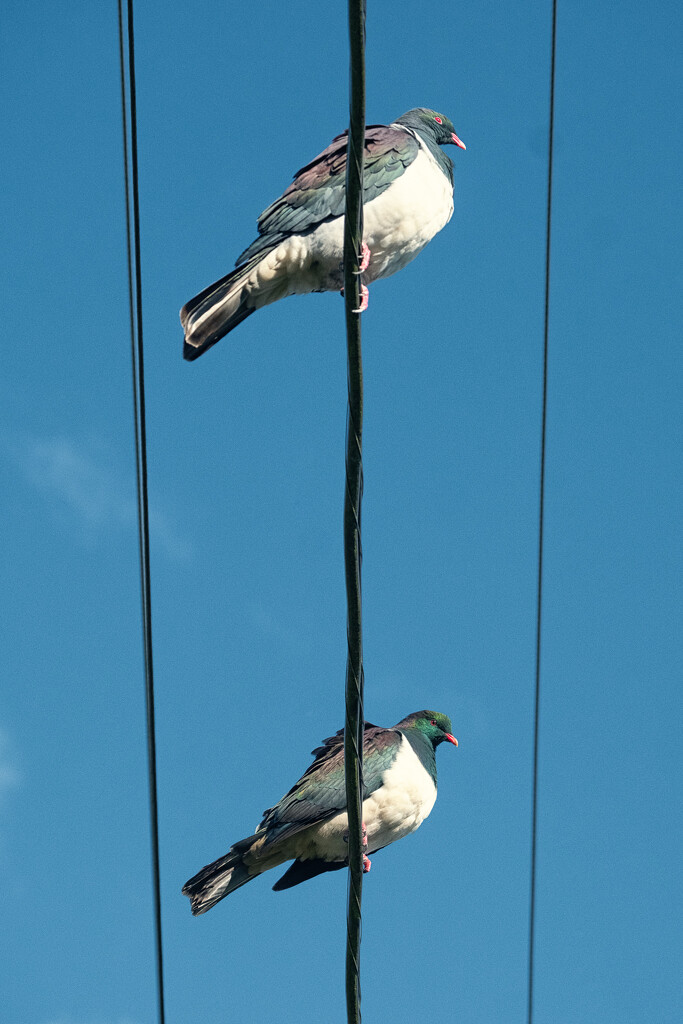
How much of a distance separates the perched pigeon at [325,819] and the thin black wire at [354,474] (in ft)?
6.25

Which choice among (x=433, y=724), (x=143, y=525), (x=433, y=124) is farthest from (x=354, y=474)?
(x=433, y=124)

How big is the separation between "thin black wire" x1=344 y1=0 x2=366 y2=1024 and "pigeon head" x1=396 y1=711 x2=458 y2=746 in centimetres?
295

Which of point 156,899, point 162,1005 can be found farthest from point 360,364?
point 162,1005

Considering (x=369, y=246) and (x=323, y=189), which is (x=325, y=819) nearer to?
(x=369, y=246)

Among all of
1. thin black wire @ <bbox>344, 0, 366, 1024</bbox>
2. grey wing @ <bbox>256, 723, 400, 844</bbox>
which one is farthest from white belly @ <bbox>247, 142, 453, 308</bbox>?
grey wing @ <bbox>256, 723, 400, 844</bbox>

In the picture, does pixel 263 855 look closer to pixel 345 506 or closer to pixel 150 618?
pixel 150 618

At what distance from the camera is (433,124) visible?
6.60m

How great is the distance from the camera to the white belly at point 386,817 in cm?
569

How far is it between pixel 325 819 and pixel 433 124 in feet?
11.2

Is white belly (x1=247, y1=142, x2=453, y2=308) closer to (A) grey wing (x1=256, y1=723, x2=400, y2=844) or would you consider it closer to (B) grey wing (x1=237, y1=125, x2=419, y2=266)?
(B) grey wing (x1=237, y1=125, x2=419, y2=266)

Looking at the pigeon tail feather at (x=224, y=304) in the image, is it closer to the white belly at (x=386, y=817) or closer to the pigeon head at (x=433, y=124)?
the pigeon head at (x=433, y=124)

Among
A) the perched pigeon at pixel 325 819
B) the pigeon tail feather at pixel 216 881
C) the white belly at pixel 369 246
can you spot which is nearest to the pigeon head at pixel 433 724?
the perched pigeon at pixel 325 819

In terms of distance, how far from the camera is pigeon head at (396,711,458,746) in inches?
258

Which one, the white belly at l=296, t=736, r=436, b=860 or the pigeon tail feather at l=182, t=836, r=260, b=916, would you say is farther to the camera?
the white belly at l=296, t=736, r=436, b=860
